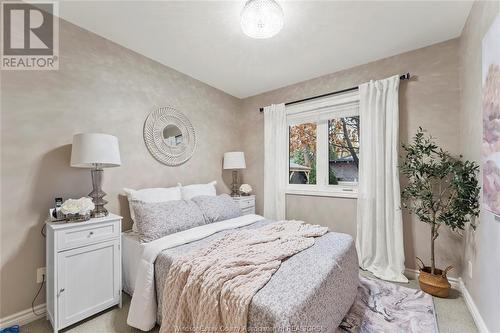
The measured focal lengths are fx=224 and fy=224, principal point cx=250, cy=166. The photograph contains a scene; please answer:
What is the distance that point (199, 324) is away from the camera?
50.1 inches

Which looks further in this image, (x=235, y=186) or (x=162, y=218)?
(x=235, y=186)

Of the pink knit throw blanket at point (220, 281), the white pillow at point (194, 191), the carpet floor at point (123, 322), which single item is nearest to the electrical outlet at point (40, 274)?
the carpet floor at point (123, 322)

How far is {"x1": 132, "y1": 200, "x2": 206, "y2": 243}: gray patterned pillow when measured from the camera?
2025 mm

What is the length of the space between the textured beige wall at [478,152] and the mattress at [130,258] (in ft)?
8.53

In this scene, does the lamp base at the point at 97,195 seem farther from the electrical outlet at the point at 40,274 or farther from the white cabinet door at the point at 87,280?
the electrical outlet at the point at 40,274

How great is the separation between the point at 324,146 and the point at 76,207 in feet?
9.67

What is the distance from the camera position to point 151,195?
2.46m

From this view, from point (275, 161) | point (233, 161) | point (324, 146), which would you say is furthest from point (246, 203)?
point (324, 146)

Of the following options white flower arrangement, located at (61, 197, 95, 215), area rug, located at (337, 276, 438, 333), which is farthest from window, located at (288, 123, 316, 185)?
white flower arrangement, located at (61, 197, 95, 215)

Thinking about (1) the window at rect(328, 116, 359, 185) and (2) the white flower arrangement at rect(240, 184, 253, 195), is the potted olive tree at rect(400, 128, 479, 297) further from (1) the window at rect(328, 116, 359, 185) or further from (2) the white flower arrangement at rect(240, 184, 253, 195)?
(2) the white flower arrangement at rect(240, 184, 253, 195)

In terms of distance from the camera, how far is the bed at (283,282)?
1108mm

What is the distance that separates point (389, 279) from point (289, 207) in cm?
150

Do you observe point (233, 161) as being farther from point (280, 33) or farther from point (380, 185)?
point (380, 185)

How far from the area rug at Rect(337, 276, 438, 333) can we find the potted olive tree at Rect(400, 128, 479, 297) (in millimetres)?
251
